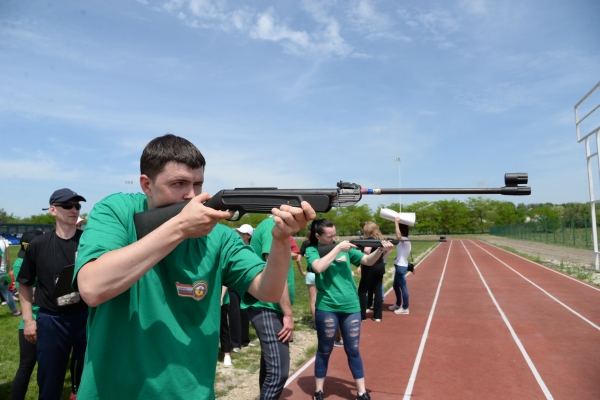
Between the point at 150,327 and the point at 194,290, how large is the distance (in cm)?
23

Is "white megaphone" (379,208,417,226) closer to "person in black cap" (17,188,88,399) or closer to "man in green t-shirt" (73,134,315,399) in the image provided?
"person in black cap" (17,188,88,399)

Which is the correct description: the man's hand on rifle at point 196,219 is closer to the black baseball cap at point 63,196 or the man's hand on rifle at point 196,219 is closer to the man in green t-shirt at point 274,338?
the man in green t-shirt at point 274,338

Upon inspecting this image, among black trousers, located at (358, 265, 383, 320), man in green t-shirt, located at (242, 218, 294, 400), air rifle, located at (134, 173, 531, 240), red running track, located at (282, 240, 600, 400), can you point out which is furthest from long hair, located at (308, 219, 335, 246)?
black trousers, located at (358, 265, 383, 320)

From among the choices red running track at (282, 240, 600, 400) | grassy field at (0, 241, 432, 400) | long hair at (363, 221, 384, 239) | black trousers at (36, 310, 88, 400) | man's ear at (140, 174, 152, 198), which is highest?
man's ear at (140, 174, 152, 198)

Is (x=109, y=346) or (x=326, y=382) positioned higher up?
(x=109, y=346)

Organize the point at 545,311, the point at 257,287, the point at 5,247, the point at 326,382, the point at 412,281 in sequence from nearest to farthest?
the point at 257,287 < the point at 326,382 < the point at 5,247 < the point at 545,311 < the point at 412,281

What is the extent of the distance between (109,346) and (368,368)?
5976 millimetres

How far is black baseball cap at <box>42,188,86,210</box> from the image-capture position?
407 cm

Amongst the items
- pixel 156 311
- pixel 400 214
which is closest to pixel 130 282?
pixel 156 311

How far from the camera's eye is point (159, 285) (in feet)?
5.96

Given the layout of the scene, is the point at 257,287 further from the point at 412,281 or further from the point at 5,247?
the point at 412,281

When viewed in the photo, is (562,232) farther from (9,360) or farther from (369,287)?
(9,360)

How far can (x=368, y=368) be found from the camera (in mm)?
Result: 6957

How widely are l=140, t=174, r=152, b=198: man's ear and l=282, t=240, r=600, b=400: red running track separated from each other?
453 centimetres
